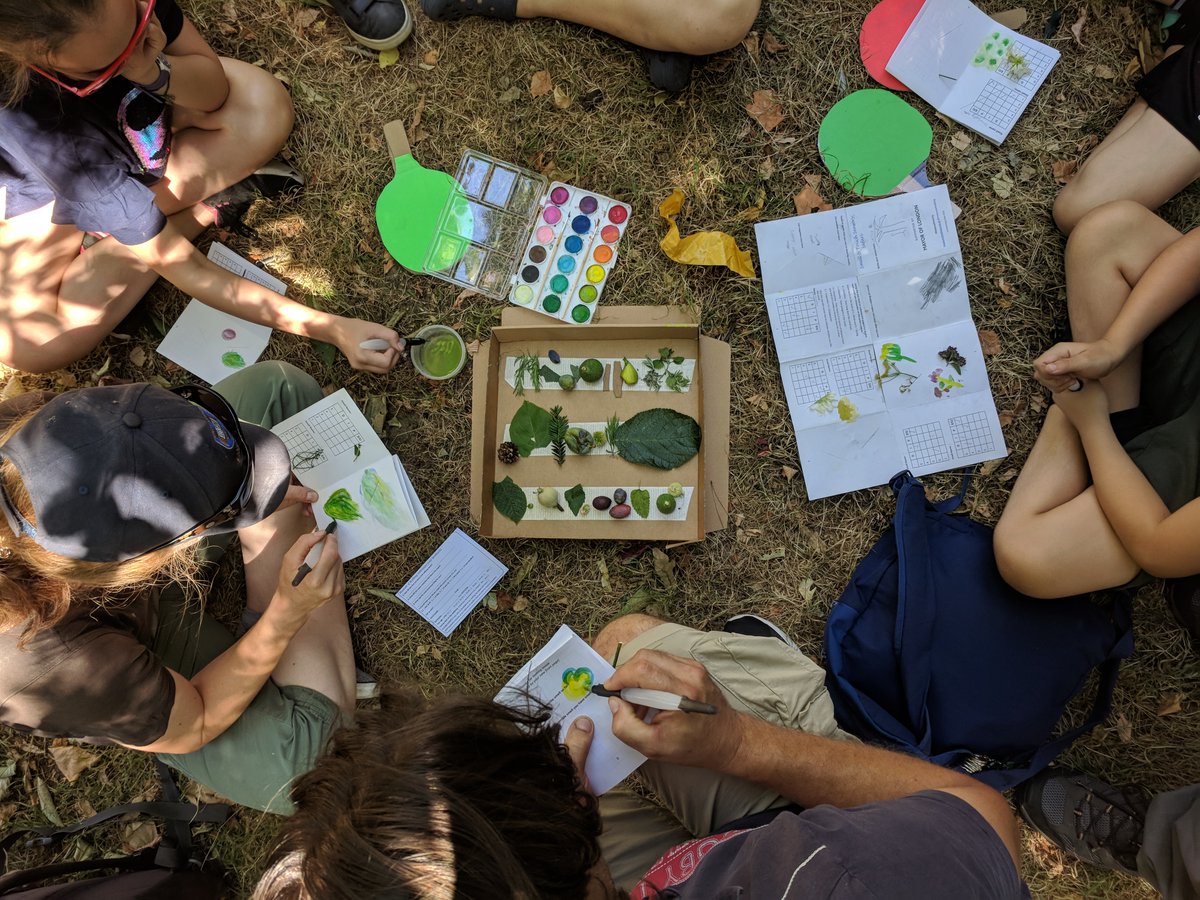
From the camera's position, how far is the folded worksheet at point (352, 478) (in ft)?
8.57

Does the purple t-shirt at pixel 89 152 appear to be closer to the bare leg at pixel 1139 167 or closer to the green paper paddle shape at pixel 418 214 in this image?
the green paper paddle shape at pixel 418 214

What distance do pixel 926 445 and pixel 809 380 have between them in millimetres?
452

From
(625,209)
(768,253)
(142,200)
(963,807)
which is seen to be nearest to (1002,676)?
(963,807)

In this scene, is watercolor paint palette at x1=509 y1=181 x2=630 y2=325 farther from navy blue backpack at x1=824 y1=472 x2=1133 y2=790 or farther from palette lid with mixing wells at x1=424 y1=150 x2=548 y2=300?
navy blue backpack at x1=824 y1=472 x2=1133 y2=790

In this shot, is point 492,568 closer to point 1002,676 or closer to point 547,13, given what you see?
point 1002,676

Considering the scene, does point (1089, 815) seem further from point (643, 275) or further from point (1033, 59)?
point (1033, 59)

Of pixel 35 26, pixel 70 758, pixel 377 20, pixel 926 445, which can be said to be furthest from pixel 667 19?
pixel 70 758

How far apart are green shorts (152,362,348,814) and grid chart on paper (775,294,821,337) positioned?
1.84 metres

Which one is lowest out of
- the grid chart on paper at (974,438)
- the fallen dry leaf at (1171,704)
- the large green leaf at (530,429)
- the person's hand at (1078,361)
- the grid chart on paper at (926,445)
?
the fallen dry leaf at (1171,704)

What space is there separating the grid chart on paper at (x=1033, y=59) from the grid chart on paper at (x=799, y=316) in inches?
42.8

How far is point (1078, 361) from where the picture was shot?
87.7 inches

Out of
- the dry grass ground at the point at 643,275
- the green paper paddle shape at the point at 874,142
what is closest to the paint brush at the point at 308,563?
the dry grass ground at the point at 643,275

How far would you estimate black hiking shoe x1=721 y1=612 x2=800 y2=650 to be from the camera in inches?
97.8

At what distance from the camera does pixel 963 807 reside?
1.45 metres
